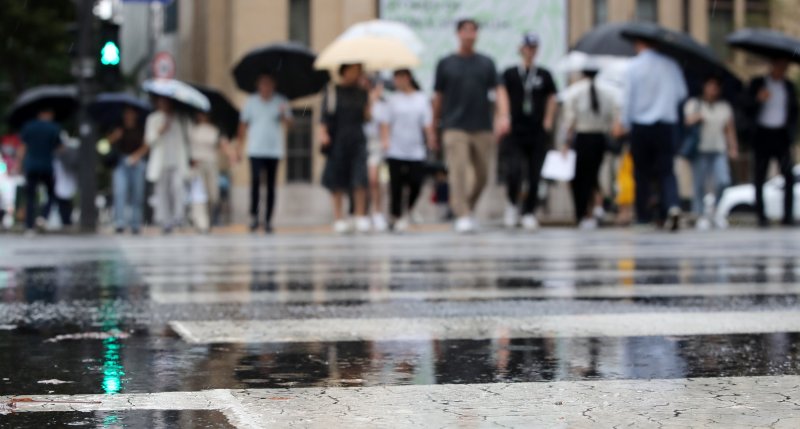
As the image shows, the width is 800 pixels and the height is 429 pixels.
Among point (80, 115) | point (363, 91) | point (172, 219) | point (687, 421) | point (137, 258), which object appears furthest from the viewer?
point (80, 115)

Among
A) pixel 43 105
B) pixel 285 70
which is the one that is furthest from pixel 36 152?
pixel 285 70

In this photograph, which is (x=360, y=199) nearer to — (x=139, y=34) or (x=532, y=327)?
(x=532, y=327)

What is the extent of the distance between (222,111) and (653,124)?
9983mm

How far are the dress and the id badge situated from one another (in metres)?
1.72

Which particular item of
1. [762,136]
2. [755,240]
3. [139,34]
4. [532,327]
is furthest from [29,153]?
[139,34]

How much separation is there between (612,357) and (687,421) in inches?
43.6

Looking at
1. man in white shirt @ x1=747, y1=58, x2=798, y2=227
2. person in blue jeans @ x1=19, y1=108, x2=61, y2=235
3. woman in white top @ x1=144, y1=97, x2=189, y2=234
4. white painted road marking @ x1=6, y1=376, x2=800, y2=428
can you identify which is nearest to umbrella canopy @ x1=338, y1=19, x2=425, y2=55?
woman in white top @ x1=144, y1=97, x2=189, y2=234

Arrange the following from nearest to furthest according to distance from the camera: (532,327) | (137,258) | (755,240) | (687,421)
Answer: (687,421) < (532,327) < (137,258) < (755,240)

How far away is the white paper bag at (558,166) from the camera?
17.8 m

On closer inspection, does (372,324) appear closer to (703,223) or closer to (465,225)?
(465,225)

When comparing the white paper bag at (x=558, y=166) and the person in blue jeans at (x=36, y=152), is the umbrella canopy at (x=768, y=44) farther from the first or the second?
the person in blue jeans at (x=36, y=152)

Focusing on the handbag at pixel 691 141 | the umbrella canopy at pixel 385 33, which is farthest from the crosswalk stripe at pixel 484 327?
the umbrella canopy at pixel 385 33

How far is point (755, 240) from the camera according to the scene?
12445 millimetres

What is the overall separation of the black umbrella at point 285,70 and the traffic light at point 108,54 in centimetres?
154
